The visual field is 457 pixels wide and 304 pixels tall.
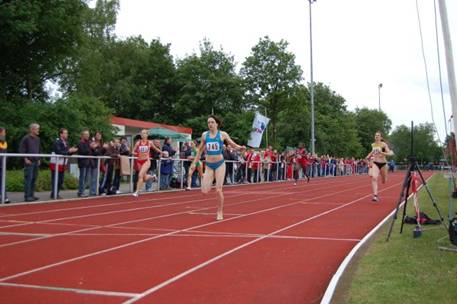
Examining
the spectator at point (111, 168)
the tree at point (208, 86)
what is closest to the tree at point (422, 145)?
the tree at point (208, 86)

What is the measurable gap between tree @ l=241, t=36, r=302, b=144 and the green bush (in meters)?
29.4

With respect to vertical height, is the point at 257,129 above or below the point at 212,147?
above

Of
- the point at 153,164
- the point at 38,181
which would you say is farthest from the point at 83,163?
the point at 153,164

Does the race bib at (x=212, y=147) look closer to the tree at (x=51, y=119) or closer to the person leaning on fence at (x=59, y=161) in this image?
the person leaning on fence at (x=59, y=161)

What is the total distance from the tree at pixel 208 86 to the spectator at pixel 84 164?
38589 millimetres

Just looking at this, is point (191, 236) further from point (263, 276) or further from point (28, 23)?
point (28, 23)

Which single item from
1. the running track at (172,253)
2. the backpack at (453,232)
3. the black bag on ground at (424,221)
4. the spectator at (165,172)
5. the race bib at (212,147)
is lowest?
the running track at (172,253)

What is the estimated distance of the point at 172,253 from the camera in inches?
291

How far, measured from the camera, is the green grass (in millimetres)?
5062

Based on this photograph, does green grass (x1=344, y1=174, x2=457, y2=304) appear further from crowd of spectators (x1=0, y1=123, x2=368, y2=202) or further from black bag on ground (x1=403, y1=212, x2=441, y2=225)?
crowd of spectators (x1=0, y1=123, x2=368, y2=202)

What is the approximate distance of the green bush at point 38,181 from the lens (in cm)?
1691

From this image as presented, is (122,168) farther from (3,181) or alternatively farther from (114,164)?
(3,181)

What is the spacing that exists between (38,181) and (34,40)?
16.6m

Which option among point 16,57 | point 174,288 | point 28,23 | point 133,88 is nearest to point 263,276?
point 174,288
